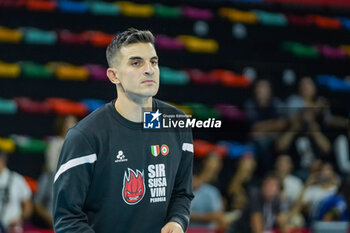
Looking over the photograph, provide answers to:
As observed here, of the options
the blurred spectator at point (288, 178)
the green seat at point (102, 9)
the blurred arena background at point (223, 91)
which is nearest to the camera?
the blurred arena background at point (223, 91)

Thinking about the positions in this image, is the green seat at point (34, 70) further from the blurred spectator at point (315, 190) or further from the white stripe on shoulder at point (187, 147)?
the white stripe on shoulder at point (187, 147)

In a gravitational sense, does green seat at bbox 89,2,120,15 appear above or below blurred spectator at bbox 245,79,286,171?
above

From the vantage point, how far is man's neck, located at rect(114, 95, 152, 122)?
314 cm

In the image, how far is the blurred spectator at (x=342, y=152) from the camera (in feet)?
28.7

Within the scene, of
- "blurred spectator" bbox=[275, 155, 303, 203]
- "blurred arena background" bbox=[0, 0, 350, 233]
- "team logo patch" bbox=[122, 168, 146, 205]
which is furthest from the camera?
"blurred spectator" bbox=[275, 155, 303, 203]

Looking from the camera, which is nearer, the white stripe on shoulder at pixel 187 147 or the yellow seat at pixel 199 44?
the white stripe on shoulder at pixel 187 147

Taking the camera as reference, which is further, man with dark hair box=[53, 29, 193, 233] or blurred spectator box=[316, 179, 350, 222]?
blurred spectator box=[316, 179, 350, 222]

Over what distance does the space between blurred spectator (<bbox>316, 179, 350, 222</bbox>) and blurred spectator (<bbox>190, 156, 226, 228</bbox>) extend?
1.19 meters

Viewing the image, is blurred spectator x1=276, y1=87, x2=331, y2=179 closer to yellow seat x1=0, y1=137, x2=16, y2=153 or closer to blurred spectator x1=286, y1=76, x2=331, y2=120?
blurred spectator x1=286, y1=76, x2=331, y2=120

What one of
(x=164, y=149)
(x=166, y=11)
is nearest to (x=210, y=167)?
(x=166, y=11)

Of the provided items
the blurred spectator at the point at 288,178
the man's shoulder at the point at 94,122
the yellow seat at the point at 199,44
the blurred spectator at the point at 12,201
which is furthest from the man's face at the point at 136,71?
the yellow seat at the point at 199,44

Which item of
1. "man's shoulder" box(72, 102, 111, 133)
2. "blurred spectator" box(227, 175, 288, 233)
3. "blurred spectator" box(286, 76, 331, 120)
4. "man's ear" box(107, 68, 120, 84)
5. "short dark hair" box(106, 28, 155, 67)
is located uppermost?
"blurred spectator" box(286, 76, 331, 120)

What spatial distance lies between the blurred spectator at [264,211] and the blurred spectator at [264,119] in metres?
0.65

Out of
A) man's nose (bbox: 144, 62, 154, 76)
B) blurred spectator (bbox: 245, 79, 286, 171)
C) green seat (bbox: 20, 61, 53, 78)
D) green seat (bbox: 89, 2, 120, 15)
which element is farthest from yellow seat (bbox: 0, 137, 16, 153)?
man's nose (bbox: 144, 62, 154, 76)
